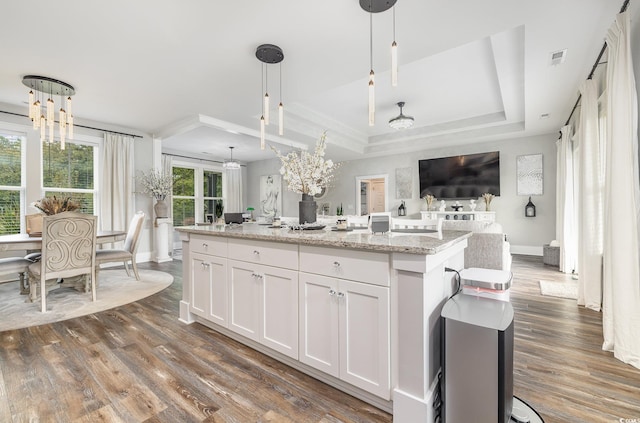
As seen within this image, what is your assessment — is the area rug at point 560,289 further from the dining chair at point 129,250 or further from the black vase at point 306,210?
the dining chair at point 129,250

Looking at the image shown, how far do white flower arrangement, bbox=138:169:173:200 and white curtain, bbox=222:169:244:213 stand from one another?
3062 mm

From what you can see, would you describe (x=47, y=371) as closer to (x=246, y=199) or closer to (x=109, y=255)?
(x=109, y=255)

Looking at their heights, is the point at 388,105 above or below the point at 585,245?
above

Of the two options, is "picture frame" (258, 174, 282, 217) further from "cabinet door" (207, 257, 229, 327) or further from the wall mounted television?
"cabinet door" (207, 257, 229, 327)

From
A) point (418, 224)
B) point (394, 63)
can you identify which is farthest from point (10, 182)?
point (418, 224)

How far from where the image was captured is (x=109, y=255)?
12.4 ft

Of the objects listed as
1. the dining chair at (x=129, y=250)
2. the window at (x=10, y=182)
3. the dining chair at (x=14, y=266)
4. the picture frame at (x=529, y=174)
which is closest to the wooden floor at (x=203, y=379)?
the dining chair at (x=14, y=266)

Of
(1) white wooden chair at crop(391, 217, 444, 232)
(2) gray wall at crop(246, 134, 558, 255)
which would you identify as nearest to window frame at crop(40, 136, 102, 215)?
(2) gray wall at crop(246, 134, 558, 255)

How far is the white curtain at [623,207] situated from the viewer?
1.98 m

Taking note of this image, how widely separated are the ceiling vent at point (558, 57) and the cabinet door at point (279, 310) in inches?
131

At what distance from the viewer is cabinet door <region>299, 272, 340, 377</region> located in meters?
1.65

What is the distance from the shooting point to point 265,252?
201cm

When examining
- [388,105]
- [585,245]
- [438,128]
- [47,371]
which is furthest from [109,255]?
[438,128]

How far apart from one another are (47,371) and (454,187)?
7.27 metres
